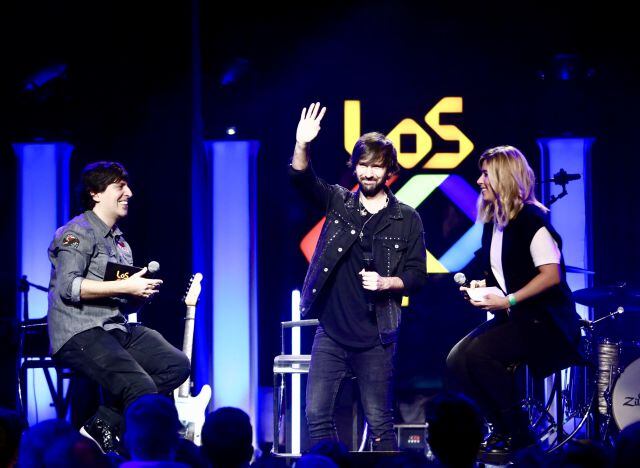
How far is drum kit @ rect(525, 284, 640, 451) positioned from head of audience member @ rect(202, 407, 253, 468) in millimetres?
3545

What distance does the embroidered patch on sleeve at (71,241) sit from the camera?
4805 millimetres

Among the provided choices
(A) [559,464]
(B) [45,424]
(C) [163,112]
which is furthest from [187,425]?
(A) [559,464]

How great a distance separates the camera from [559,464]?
2.67 meters

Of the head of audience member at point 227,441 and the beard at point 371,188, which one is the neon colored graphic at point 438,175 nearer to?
the beard at point 371,188

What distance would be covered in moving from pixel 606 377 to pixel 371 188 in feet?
8.95

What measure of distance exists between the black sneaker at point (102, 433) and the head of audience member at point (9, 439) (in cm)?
179

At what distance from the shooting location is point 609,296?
6207 mm

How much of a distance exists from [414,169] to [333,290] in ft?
9.25

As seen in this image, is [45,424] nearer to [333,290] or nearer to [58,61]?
[333,290]

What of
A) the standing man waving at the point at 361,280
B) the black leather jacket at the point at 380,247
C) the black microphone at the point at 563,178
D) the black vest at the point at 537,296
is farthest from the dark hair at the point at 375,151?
the black microphone at the point at 563,178

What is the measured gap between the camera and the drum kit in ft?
20.3

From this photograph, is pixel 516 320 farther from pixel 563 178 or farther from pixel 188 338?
pixel 188 338

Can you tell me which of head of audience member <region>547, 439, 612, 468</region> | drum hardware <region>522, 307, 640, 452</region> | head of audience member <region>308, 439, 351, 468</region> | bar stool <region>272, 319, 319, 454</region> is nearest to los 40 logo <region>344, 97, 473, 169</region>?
→ drum hardware <region>522, 307, 640, 452</region>

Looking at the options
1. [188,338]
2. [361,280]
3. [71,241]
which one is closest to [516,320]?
[361,280]
